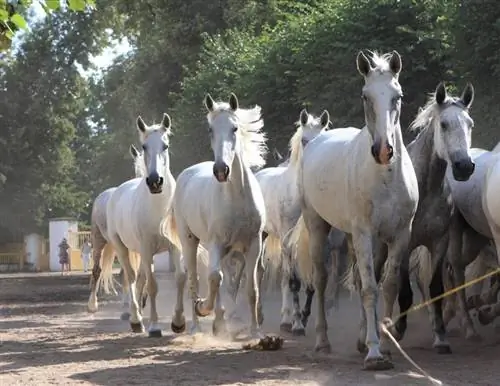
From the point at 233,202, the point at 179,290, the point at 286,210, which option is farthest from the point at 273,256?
the point at 233,202

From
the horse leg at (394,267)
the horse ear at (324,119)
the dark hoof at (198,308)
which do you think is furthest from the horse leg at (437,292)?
the horse ear at (324,119)

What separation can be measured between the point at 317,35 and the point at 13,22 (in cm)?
1554

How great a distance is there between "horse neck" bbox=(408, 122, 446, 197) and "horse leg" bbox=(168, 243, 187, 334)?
3538 mm

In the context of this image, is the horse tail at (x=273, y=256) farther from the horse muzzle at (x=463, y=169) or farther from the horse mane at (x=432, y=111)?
the horse muzzle at (x=463, y=169)

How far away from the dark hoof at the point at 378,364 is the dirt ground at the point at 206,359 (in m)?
0.11

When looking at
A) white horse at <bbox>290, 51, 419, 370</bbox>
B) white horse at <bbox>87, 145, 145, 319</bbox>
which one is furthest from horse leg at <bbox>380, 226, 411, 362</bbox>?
white horse at <bbox>87, 145, 145, 319</bbox>

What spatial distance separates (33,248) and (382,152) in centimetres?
4449

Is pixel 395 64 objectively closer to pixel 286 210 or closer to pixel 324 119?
pixel 324 119

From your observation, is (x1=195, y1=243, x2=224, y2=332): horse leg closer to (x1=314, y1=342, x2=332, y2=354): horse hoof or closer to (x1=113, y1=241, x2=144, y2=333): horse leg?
(x1=314, y1=342, x2=332, y2=354): horse hoof

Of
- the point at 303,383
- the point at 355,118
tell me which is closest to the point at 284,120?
the point at 355,118

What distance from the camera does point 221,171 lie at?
9.98m

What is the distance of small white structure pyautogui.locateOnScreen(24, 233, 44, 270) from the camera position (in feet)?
166

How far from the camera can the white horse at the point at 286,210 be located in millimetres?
13211

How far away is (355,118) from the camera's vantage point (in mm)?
18141
